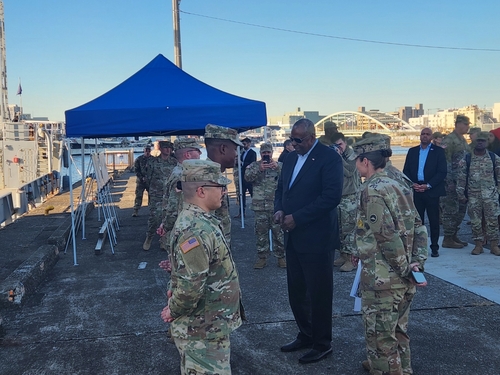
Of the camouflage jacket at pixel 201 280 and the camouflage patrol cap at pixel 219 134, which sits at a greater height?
the camouflage patrol cap at pixel 219 134

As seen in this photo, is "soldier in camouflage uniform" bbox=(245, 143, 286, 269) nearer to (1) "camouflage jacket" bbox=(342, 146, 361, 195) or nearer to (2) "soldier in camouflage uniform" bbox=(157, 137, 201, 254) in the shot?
(1) "camouflage jacket" bbox=(342, 146, 361, 195)

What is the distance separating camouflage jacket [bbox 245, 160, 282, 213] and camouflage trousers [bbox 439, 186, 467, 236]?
10.0ft

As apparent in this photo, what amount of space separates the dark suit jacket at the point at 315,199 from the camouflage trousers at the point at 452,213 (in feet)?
15.3

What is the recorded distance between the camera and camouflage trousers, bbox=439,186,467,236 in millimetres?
7719

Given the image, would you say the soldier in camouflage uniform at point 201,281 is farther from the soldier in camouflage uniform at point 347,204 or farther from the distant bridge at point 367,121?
the distant bridge at point 367,121

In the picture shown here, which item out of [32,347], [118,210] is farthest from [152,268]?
[118,210]

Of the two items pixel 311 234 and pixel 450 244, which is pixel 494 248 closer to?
pixel 450 244

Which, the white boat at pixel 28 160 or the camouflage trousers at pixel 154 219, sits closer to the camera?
the camouflage trousers at pixel 154 219

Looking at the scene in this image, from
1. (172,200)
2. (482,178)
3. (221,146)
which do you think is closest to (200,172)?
(221,146)

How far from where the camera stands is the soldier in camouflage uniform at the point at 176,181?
4.72 meters

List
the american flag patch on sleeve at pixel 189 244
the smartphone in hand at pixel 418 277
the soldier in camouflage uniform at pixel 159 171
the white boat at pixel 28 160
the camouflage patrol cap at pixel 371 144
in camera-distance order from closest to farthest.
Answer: the american flag patch on sleeve at pixel 189 244
the smartphone in hand at pixel 418 277
the camouflage patrol cap at pixel 371 144
the soldier in camouflage uniform at pixel 159 171
the white boat at pixel 28 160

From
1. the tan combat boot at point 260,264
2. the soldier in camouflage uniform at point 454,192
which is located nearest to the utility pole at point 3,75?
the tan combat boot at point 260,264

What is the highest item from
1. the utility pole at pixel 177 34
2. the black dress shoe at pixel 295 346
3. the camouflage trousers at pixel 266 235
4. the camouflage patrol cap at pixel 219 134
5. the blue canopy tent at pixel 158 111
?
the utility pole at pixel 177 34

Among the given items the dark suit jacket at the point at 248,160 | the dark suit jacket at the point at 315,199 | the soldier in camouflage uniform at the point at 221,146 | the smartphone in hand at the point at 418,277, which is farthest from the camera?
the dark suit jacket at the point at 248,160
